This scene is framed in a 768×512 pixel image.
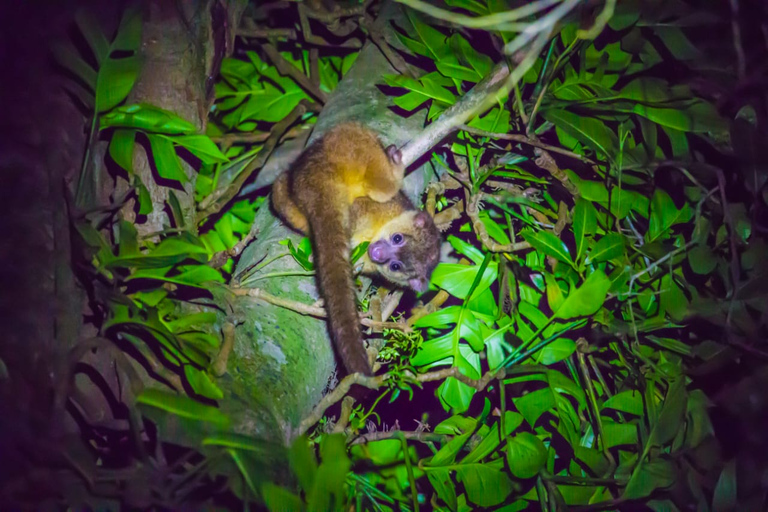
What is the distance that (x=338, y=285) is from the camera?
191 cm

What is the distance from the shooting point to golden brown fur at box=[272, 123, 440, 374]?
1.89 m

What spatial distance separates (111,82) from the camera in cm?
144

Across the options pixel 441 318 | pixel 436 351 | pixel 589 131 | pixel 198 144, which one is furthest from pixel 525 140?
pixel 198 144

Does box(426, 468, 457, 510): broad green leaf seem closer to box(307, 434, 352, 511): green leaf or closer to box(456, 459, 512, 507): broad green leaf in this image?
box(456, 459, 512, 507): broad green leaf

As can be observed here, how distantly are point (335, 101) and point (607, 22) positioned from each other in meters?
1.42

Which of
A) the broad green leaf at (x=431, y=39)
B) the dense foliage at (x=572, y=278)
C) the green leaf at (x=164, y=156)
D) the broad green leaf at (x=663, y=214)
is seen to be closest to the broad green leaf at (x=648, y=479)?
the dense foliage at (x=572, y=278)

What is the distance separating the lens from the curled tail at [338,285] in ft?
5.66

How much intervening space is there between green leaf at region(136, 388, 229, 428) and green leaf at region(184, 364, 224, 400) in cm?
15

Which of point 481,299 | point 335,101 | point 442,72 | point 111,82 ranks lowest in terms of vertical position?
point 481,299

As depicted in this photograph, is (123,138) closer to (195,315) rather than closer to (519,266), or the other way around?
(195,315)

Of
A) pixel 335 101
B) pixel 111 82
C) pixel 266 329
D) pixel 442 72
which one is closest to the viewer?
pixel 111 82

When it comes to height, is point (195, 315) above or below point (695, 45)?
below

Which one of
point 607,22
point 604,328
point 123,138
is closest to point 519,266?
point 604,328

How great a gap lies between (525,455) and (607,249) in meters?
0.85
